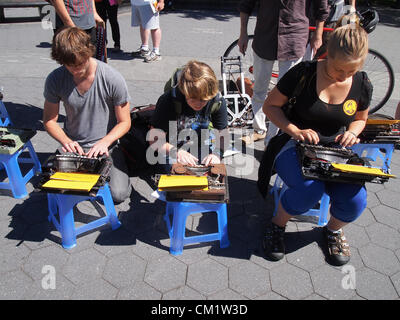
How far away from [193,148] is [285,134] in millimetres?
725

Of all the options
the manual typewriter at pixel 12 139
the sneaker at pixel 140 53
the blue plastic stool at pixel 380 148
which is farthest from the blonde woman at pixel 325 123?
the sneaker at pixel 140 53

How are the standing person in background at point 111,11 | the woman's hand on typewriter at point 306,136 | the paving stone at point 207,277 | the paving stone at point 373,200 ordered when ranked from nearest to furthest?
1. the paving stone at point 207,277
2. the woman's hand on typewriter at point 306,136
3. the paving stone at point 373,200
4. the standing person in background at point 111,11

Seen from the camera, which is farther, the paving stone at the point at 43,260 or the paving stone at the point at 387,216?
the paving stone at the point at 387,216

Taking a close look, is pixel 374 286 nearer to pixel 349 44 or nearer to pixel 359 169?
pixel 359 169

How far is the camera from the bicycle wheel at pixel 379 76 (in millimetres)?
4062

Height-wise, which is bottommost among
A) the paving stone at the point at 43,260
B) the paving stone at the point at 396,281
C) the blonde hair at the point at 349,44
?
the paving stone at the point at 43,260

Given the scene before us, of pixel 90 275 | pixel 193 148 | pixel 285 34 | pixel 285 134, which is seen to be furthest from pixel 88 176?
pixel 285 34

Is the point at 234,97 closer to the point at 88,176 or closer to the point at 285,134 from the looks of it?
the point at 285,134

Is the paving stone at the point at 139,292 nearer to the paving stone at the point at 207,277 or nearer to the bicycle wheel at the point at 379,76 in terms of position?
the paving stone at the point at 207,277

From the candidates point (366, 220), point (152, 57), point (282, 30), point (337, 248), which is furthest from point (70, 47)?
point (152, 57)

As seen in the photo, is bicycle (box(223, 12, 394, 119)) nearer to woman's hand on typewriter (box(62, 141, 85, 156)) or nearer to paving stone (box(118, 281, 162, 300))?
woman's hand on typewriter (box(62, 141, 85, 156))

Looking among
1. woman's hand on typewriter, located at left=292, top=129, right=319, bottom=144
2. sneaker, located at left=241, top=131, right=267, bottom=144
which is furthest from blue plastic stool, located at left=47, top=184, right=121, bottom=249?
sneaker, located at left=241, top=131, right=267, bottom=144

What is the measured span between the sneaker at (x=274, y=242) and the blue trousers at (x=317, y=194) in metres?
0.21
